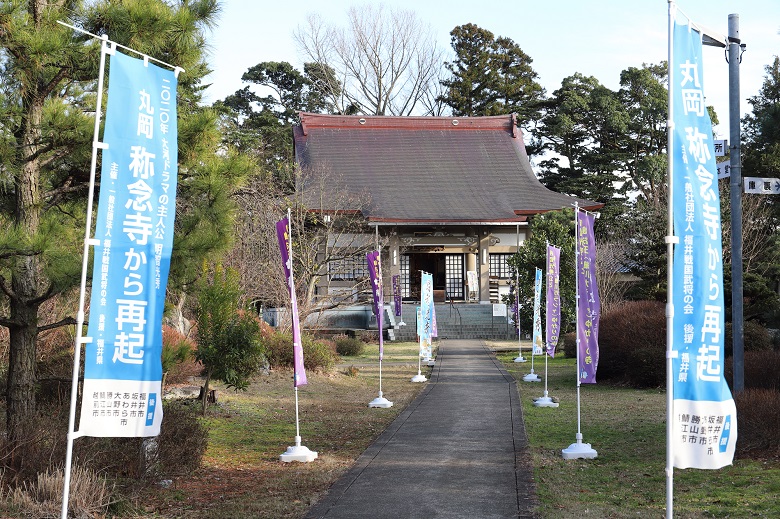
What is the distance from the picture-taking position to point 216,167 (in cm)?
773

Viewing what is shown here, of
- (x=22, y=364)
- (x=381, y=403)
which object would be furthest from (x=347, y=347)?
(x=22, y=364)

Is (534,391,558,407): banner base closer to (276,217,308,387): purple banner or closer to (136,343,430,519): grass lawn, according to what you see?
(136,343,430,519): grass lawn

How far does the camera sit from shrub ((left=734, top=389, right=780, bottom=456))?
847 centimetres

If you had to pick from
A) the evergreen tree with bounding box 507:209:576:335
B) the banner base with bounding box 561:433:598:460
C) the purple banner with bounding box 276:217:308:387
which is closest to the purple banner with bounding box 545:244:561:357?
the banner base with bounding box 561:433:598:460

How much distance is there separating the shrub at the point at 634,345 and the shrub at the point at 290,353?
6.21 m

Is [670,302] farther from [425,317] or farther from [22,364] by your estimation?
[425,317]

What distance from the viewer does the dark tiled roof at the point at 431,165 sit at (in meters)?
33.1

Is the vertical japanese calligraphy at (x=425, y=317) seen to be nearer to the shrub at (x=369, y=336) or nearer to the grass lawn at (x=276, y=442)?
the grass lawn at (x=276, y=442)

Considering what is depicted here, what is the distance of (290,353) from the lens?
18.3 m

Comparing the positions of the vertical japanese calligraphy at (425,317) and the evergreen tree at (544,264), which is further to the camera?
the evergreen tree at (544,264)

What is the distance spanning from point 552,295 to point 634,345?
4.13 m

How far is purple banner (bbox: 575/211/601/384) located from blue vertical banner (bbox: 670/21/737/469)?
4.49 meters

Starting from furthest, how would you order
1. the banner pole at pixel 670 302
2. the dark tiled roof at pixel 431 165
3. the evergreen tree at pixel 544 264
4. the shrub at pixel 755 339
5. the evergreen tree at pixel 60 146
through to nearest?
1. the dark tiled roof at pixel 431 165
2. the evergreen tree at pixel 544 264
3. the shrub at pixel 755 339
4. the evergreen tree at pixel 60 146
5. the banner pole at pixel 670 302

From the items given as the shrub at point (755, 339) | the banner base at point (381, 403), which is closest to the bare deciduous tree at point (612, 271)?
the shrub at point (755, 339)
